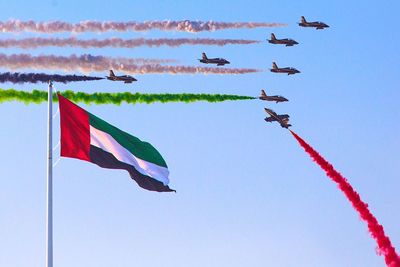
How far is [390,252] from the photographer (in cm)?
16912

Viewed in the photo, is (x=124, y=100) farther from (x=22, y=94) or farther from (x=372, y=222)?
(x=372, y=222)

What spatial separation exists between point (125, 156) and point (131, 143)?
1.95m

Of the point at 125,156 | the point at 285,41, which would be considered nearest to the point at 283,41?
the point at 285,41

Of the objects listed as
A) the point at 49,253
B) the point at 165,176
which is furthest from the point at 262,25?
the point at 49,253

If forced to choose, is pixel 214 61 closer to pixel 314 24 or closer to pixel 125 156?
pixel 314 24

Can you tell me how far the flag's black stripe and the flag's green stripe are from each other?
1.64m

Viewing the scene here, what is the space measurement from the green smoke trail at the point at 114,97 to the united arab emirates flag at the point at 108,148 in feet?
123

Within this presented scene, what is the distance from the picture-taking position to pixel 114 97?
148 m

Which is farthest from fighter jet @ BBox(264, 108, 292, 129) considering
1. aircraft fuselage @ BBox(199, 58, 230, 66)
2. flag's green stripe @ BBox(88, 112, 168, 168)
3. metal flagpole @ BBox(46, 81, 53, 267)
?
metal flagpole @ BBox(46, 81, 53, 267)

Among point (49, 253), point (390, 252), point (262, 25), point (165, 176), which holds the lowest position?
point (49, 253)

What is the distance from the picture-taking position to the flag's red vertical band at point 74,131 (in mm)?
88312

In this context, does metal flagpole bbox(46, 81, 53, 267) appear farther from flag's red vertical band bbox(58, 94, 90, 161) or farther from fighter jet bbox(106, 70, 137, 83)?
fighter jet bbox(106, 70, 137, 83)

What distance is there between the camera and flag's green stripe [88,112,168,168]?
91.4m

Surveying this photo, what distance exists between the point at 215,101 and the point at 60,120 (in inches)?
2719
